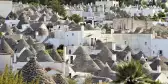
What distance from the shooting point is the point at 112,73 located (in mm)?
31484

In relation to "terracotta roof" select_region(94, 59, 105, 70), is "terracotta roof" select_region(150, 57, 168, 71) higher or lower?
lower

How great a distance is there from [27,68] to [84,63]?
1698 cm

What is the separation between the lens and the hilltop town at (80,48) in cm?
1967

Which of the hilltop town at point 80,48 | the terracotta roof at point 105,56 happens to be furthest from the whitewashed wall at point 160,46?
the terracotta roof at point 105,56

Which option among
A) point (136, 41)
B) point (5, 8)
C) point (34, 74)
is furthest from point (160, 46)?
point (34, 74)

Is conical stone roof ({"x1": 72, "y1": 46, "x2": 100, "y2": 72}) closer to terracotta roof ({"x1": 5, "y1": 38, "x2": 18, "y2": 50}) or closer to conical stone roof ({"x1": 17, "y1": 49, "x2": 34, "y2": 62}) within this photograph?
conical stone roof ({"x1": 17, "y1": 49, "x2": 34, "y2": 62})

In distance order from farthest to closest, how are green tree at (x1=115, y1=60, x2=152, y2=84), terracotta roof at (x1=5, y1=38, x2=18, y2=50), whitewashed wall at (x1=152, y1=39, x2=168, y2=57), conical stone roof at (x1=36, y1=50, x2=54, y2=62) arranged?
1. whitewashed wall at (x1=152, y1=39, x2=168, y2=57)
2. terracotta roof at (x1=5, y1=38, x2=18, y2=50)
3. conical stone roof at (x1=36, y1=50, x2=54, y2=62)
4. green tree at (x1=115, y1=60, x2=152, y2=84)

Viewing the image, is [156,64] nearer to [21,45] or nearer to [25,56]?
[21,45]

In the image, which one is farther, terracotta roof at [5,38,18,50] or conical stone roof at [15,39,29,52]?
terracotta roof at [5,38,18,50]

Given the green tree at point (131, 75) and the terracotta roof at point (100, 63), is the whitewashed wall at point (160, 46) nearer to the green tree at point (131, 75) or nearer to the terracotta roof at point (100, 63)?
the terracotta roof at point (100, 63)

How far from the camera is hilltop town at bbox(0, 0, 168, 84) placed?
19.7 meters

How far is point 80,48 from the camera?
124 feet

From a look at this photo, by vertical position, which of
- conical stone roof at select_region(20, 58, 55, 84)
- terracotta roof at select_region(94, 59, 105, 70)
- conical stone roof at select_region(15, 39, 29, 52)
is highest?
conical stone roof at select_region(20, 58, 55, 84)

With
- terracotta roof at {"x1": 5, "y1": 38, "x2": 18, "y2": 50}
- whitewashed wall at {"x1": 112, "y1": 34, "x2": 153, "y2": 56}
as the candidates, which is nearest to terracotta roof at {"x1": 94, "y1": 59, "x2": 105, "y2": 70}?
terracotta roof at {"x1": 5, "y1": 38, "x2": 18, "y2": 50}
